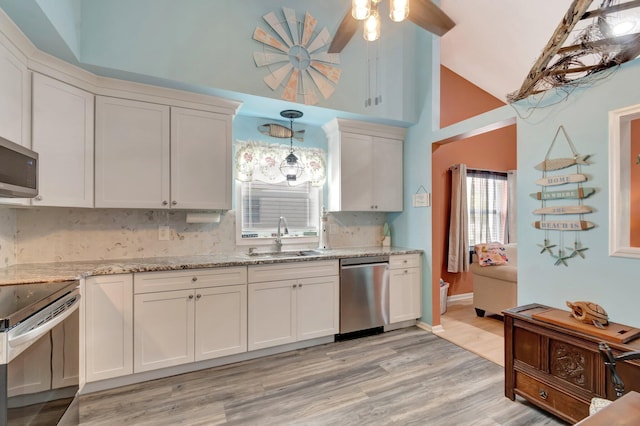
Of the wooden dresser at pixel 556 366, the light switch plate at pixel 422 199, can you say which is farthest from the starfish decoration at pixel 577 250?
the light switch plate at pixel 422 199

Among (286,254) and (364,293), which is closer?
(364,293)

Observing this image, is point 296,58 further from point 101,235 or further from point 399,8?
point 101,235

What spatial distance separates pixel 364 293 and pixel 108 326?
2.30 meters

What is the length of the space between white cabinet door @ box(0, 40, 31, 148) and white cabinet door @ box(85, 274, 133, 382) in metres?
1.07

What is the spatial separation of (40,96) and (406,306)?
3840mm

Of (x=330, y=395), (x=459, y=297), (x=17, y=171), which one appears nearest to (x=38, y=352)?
(x=17, y=171)

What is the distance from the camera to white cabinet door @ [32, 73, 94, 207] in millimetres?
2105

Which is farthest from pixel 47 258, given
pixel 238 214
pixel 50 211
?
pixel 238 214

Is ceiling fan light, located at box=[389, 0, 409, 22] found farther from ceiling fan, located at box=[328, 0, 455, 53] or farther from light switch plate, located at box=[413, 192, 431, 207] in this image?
light switch plate, located at box=[413, 192, 431, 207]

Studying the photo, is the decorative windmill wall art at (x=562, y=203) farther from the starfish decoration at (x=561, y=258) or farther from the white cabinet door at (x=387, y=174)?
the white cabinet door at (x=387, y=174)

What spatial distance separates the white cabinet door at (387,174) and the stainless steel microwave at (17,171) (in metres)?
3.04

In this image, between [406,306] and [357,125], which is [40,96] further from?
[406,306]

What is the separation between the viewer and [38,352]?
1461 millimetres

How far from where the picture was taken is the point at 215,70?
104 inches
